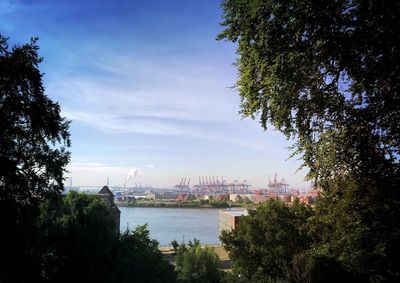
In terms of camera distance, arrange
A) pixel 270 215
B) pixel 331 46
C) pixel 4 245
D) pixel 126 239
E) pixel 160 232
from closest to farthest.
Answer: pixel 331 46 → pixel 4 245 → pixel 270 215 → pixel 126 239 → pixel 160 232

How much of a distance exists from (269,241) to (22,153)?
17.7m

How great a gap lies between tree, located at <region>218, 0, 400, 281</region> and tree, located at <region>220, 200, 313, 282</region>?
13.0m

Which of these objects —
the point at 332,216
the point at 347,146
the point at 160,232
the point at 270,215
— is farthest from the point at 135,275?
the point at 160,232

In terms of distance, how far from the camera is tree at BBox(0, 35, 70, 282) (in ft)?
39.5

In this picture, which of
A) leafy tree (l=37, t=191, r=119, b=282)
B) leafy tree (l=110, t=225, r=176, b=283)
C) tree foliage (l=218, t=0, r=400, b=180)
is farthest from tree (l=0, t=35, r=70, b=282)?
leafy tree (l=110, t=225, r=176, b=283)

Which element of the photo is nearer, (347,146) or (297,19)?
(297,19)

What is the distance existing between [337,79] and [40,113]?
30.8 ft

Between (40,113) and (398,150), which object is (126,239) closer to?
A: (40,113)

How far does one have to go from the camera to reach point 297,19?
9094 millimetres

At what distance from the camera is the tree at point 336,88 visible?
8.73m

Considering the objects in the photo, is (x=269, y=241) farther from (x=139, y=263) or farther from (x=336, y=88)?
(x=336, y=88)

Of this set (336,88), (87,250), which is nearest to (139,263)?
(87,250)

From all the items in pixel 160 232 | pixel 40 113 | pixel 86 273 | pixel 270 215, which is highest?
pixel 40 113

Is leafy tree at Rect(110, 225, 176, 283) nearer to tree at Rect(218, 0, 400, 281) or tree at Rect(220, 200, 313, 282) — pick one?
tree at Rect(220, 200, 313, 282)
